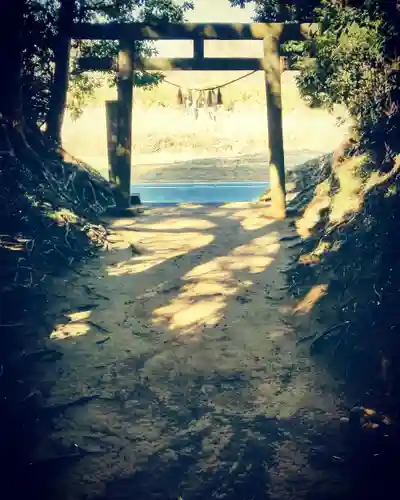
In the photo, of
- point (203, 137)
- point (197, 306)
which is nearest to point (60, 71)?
point (197, 306)

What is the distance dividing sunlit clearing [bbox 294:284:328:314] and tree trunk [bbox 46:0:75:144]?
25.2ft

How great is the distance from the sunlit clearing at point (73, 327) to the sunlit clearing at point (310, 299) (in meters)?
2.35

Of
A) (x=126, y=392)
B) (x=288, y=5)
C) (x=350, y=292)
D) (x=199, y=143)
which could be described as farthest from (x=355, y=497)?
(x=199, y=143)

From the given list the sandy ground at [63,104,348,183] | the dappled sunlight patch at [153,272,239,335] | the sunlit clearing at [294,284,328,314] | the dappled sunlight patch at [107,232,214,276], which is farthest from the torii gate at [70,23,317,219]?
the sandy ground at [63,104,348,183]

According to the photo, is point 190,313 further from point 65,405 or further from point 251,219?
point 251,219

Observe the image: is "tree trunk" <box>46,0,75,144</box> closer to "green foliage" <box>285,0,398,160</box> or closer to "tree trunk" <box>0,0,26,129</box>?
"tree trunk" <box>0,0,26,129</box>

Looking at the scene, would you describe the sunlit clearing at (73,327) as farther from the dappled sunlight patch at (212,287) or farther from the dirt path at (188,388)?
the dappled sunlight patch at (212,287)

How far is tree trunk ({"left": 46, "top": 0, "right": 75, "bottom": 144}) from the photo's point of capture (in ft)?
35.9

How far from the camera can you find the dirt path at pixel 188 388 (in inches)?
130

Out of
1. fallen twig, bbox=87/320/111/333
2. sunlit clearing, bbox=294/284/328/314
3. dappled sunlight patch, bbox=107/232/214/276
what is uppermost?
dappled sunlight patch, bbox=107/232/214/276

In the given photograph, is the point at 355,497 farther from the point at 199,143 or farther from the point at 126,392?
the point at 199,143

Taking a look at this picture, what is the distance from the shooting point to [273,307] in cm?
629

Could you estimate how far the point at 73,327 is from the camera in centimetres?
569

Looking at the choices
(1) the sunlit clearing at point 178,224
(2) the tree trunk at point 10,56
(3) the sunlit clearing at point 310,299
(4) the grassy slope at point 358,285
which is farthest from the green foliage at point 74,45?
(3) the sunlit clearing at point 310,299
